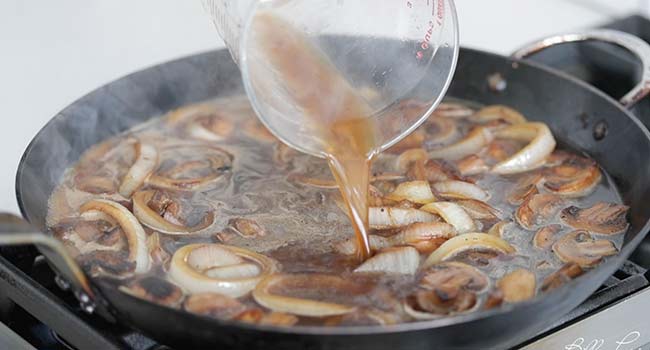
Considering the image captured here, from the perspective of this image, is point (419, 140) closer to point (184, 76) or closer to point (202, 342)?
point (184, 76)

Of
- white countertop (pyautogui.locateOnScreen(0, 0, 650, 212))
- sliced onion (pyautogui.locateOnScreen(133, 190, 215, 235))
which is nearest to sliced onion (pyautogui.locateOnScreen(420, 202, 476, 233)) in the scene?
sliced onion (pyautogui.locateOnScreen(133, 190, 215, 235))

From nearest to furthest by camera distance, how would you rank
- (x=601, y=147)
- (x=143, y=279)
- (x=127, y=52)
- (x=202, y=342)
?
(x=202, y=342) → (x=143, y=279) → (x=601, y=147) → (x=127, y=52)

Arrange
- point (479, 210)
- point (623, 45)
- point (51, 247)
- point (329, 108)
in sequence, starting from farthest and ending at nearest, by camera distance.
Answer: point (623, 45) → point (479, 210) → point (329, 108) → point (51, 247)

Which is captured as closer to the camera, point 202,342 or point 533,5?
point 202,342

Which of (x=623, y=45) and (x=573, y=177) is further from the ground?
(x=623, y=45)

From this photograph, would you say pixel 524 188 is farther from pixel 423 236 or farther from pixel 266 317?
pixel 266 317

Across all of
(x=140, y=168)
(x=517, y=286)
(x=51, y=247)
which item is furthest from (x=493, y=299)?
(x=140, y=168)

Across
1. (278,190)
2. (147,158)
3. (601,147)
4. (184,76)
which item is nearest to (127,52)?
(184,76)
